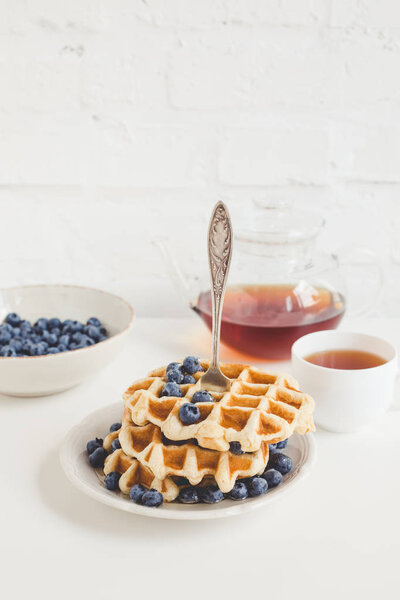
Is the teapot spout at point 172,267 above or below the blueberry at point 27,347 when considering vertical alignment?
above

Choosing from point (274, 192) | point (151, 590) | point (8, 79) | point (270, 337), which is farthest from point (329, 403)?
point (8, 79)

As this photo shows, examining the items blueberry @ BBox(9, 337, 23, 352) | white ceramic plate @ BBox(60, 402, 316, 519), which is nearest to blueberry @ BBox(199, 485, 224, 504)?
white ceramic plate @ BBox(60, 402, 316, 519)

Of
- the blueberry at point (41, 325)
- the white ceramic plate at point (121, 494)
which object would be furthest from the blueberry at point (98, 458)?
the blueberry at point (41, 325)

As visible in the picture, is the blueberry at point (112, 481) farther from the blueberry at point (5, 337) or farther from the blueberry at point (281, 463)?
the blueberry at point (5, 337)

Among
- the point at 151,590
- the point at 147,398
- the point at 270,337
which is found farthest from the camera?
the point at 270,337

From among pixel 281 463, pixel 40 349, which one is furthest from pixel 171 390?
pixel 40 349

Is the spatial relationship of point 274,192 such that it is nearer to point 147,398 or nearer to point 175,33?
point 175,33

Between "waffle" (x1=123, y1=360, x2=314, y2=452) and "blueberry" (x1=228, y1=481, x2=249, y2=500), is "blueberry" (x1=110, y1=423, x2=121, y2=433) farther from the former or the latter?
"blueberry" (x1=228, y1=481, x2=249, y2=500)
